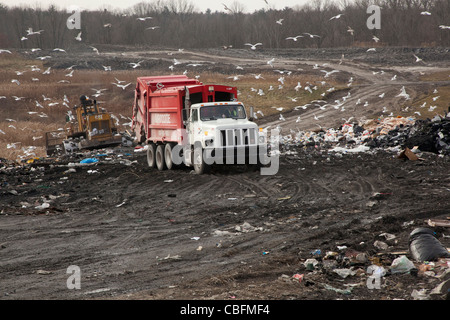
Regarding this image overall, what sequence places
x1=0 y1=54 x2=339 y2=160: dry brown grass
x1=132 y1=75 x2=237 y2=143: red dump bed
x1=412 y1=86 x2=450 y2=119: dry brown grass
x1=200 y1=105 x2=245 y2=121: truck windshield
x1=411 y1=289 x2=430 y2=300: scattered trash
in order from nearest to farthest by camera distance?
x1=411 y1=289 x2=430 y2=300: scattered trash < x1=200 y1=105 x2=245 y2=121: truck windshield < x1=132 y1=75 x2=237 y2=143: red dump bed < x1=412 y1=86 x2=450 y2=119: dry brown grass < x1=0 y1=54 x2=339 y2=160: dry brown grass

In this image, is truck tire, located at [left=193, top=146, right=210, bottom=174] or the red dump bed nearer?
truck tire, located at [left=193, top=146, right=210, bottom=174]

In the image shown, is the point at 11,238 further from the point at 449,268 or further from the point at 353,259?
the point at 449,268

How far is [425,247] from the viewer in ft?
23.3

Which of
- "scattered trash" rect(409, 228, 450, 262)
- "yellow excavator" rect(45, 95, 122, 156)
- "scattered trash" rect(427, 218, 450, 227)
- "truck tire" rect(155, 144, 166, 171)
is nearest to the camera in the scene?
"scattered trash" rect(409, 228, 450, 262)

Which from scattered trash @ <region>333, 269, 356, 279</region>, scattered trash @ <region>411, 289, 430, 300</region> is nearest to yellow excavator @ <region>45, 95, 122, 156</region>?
scattered trash @ <region>333, 269, 356, 279</region>

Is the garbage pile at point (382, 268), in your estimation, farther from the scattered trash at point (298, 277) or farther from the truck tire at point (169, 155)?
the truck tire at point (169, 155)

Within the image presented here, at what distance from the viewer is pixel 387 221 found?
9219 mm

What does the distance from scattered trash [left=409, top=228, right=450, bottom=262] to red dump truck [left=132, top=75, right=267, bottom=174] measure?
840 cm

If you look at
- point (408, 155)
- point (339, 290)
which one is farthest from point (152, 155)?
point (339, 290)

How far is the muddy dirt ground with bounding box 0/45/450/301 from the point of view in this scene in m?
6.46

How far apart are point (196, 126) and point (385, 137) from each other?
26.6 feet

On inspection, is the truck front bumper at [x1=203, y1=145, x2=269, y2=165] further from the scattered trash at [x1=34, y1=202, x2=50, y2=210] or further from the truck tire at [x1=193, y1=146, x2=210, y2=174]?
the scattered trash at [x1=34, y1=202, x2=50, y2=210]

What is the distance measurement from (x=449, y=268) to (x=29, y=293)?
509 cm
